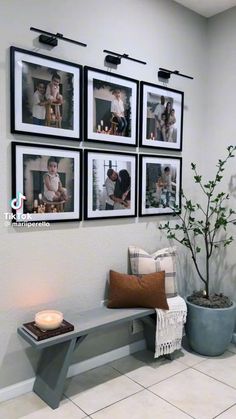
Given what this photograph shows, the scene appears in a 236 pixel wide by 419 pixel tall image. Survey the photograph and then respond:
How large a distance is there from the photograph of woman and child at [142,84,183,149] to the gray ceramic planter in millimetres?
1387

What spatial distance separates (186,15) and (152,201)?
166cm

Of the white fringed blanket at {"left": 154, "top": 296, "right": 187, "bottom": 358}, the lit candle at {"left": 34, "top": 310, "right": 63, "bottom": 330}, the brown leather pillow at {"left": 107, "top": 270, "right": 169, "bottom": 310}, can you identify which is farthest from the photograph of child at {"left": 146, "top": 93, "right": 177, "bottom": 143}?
the lit candle at {"left": 34, "top": 310, "right": 63, "bottom": 330}

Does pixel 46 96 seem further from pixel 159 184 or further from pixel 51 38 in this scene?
pixel 159 184

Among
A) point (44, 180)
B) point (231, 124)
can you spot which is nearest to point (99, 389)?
point (44, 180)

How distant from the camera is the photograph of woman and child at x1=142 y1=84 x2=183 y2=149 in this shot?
110 inches

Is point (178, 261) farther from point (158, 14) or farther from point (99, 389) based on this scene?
point (158, 14)

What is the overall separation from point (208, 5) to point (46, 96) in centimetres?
176

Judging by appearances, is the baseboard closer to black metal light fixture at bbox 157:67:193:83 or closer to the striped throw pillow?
the striped throw pillow

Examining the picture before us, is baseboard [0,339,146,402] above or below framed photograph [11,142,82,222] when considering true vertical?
below

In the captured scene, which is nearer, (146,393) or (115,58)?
(146,393)

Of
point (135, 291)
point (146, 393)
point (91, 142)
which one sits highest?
point (91, 142)

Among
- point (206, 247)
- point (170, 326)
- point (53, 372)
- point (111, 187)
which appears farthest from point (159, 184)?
point (53, 372)

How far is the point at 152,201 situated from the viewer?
2.90 metres

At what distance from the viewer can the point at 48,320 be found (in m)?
2.11
